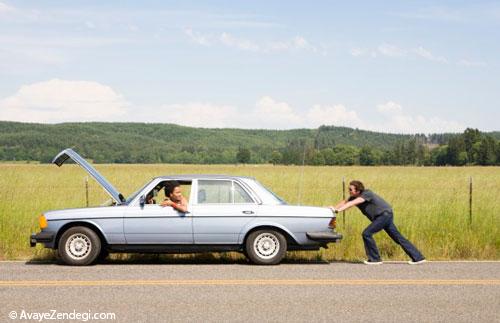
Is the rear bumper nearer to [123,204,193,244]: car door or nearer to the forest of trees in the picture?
[123,204,193,244]: car door

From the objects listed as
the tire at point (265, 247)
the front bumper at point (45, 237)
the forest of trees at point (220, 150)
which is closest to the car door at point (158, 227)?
the tire at point (265, 247)

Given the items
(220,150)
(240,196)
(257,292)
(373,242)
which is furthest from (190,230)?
(220,150)

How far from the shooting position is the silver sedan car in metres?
12.2

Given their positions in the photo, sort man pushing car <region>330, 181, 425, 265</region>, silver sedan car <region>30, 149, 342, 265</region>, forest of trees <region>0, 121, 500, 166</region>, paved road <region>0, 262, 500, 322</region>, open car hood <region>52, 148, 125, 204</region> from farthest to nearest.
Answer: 1. forest of trees <region>0, 121, 500, 166</region>
2. open car hood <region>52, 148, 125, 204</region>
3. man pushing car <region>330, 181, 425, 265</region>
4. silver sedan car <region>30, 149, 342, 265</region>
5. paved road <region>0, 262, 500, 322</region>

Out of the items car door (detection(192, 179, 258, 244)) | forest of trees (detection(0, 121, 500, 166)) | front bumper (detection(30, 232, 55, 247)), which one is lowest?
front bumper (detection(30, 232, 55, 247))

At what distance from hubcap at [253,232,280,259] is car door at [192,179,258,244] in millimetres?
327

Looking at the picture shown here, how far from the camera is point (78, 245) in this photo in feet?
40.2

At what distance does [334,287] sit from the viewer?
10062 millimetres

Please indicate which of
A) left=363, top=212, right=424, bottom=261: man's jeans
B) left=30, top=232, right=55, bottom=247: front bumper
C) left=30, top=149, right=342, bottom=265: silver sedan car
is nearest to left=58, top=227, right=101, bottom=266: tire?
left=30, top=149, right=342, bottom=265: silver sedan car

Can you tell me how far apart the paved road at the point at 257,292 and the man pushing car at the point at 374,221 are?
39 centimetres

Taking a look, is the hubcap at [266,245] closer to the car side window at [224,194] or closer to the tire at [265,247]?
the tire at [265,247]

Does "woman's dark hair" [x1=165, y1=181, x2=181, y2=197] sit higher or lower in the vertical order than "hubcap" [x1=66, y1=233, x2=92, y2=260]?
higher

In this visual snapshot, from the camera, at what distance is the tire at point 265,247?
12.2 metres

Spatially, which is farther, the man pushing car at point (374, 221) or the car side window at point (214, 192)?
the man pushing car at point (374, 221)
